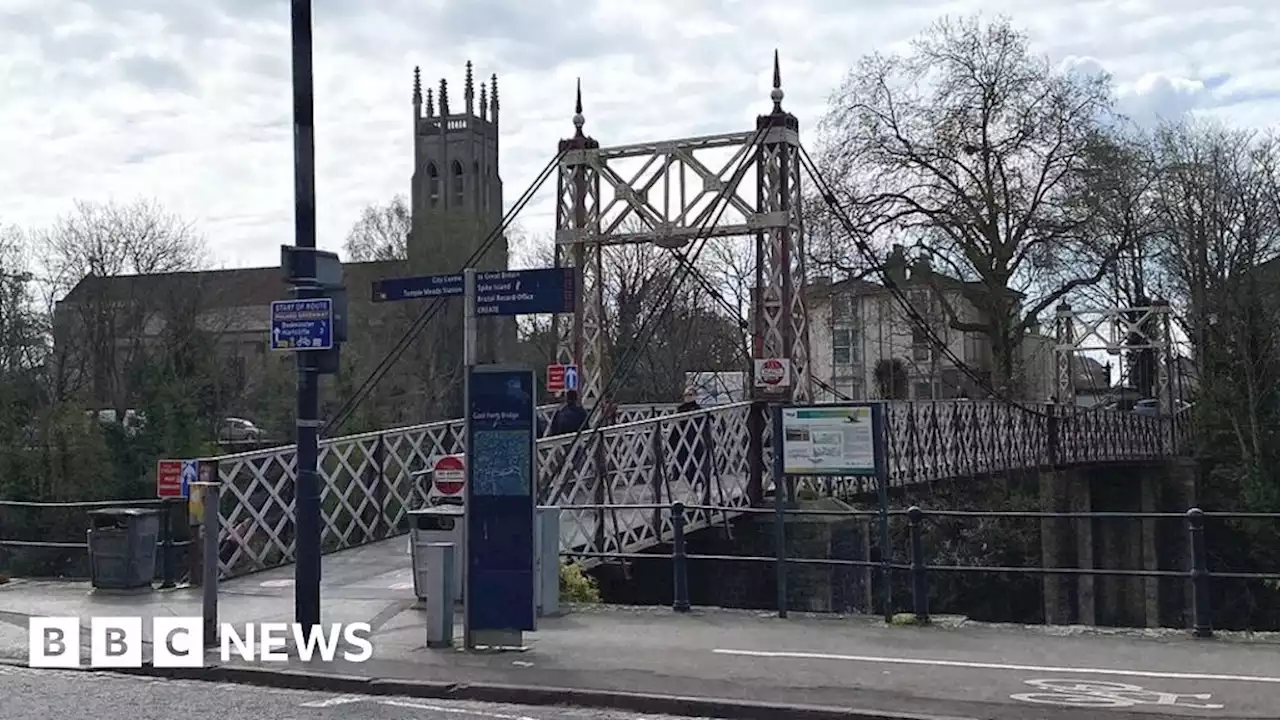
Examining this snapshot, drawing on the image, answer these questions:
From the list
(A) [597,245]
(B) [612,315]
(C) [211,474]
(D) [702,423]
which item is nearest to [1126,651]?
(C) [211,474]

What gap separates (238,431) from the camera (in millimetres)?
48875

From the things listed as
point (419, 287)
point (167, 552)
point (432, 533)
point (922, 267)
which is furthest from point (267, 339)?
point (419, 287)

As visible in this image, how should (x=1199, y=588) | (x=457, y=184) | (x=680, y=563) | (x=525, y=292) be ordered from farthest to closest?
(x=457, y=184), (x=680, y=563), (x=1199, y=588), (x=525, y=292)

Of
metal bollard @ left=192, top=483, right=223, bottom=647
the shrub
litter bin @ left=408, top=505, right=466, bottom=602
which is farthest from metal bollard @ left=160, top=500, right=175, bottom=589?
the shrub

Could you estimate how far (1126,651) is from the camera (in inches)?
441

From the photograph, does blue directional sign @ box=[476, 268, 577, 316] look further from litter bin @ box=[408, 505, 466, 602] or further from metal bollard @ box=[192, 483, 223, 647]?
metal bollard @ box=[192, 483, 223, 647]

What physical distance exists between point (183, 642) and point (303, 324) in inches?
118

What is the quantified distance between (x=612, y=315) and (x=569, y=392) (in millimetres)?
25125

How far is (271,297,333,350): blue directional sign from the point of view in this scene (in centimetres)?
1185

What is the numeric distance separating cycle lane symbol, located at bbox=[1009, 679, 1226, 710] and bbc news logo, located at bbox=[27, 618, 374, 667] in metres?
5.22

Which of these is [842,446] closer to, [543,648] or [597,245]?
[543,648]

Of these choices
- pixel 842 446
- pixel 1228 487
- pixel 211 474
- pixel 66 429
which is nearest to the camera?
pixel 842 446

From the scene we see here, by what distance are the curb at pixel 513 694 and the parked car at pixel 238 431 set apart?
34995 millimetres

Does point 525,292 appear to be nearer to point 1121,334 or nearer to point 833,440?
point 833,440
